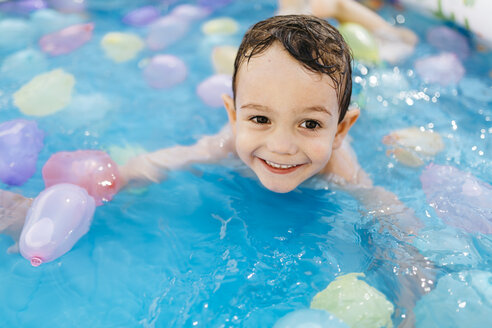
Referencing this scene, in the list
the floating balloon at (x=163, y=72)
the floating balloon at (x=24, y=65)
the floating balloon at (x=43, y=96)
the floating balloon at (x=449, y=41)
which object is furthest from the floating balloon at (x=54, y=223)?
the floating balloon at (x=449, y=41)

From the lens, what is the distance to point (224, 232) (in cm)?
212

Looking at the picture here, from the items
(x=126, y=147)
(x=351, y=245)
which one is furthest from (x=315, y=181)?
(x=126, y=147)

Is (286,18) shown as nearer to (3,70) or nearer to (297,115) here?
(297,115)

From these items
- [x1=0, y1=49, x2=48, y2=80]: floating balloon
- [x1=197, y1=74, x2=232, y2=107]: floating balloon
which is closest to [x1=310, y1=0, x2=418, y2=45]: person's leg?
[x1=197, y1=74, x2=232, y2=107]: floating balloon

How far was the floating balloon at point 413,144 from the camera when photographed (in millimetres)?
2527

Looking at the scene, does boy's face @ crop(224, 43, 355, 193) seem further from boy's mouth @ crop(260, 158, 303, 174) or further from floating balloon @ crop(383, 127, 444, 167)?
floating balloon @ crop(383, 127, 444, 167)

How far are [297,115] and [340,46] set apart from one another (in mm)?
345

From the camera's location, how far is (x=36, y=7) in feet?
13.3

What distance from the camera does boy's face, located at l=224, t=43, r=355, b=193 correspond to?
5.84 ft

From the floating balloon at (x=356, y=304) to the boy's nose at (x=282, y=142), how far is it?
1.71ft

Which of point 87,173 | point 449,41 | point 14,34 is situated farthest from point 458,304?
point 14,34

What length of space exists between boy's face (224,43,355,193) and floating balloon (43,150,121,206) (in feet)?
2.05

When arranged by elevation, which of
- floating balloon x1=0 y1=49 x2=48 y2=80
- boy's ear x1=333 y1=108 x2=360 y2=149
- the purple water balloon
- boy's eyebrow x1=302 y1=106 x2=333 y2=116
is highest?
boy's eyebrow x1=302 y1=106 x2=333 y2=116

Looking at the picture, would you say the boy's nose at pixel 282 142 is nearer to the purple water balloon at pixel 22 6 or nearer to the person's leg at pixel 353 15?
the person's leg at pixel 353 15
